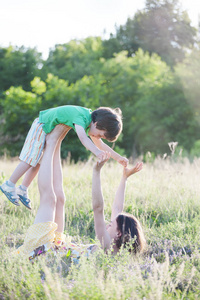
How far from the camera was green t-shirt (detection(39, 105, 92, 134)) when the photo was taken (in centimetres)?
347

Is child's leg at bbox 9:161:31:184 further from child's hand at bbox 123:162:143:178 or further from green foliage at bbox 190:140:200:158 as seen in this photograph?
green foliage at bbox 190:140:200:158

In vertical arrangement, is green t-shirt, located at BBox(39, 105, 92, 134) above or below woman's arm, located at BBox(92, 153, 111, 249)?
above

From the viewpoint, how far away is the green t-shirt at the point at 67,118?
11.4ft

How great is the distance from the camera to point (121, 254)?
280 centimetres

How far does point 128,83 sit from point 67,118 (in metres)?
19.5

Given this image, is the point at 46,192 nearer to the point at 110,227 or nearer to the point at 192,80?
the point at 110,227

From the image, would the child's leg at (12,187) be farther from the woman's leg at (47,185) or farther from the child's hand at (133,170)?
the child's hand at (133,170)

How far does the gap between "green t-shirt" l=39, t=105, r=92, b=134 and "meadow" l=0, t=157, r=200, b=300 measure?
3.81 feet

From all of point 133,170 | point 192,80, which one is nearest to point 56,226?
point 133,170

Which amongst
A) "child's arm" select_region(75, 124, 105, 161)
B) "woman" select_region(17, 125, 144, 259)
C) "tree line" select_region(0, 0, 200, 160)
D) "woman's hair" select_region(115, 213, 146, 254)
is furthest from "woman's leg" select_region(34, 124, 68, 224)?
"tree line" select_region(0, 0, 200, 160)

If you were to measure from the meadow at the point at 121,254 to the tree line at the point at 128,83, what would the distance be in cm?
809

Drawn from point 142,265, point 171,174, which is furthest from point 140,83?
point 142,265

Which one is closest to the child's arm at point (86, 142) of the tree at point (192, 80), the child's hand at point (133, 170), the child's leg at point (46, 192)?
the child's leg at point (46, 192)

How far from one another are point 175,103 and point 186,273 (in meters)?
17.5
